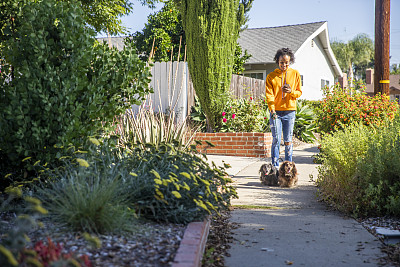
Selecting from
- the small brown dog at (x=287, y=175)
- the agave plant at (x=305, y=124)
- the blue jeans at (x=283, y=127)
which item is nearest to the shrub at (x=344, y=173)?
the small brown dog at (x=287, y=175)

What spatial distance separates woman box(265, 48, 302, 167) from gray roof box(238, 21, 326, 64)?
15084mm

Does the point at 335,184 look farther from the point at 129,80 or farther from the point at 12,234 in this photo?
the point at 12,234

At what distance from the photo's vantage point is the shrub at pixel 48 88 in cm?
386

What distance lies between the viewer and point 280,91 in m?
6.36

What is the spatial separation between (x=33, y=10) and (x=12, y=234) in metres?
2.67

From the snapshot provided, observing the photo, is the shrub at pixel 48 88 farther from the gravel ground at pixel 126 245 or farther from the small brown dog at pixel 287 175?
the small brown dog at pixel 287 175

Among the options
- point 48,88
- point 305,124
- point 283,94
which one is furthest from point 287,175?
point 305,124

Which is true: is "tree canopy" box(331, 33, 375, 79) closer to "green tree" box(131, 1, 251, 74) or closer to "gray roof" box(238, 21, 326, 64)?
"gray roof" box(238, 21, 326, 64)

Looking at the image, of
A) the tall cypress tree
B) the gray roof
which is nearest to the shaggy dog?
the tall cypress tree

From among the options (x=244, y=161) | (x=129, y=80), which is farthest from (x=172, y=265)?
(x=244, y=161)

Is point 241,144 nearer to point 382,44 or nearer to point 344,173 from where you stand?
point 382,44

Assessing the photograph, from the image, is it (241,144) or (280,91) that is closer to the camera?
(280,91)

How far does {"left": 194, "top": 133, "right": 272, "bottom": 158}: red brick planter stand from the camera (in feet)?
32.6

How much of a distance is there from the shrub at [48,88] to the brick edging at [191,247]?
162 cm
